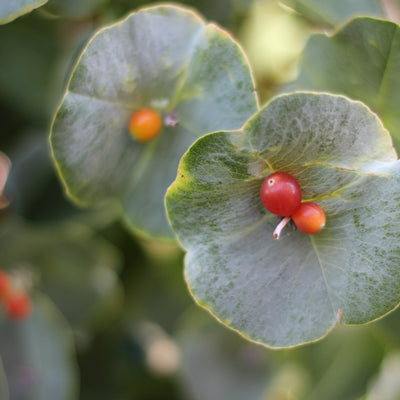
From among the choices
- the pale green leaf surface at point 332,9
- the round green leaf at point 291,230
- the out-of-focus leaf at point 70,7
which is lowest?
the round green leaf at point 291,230

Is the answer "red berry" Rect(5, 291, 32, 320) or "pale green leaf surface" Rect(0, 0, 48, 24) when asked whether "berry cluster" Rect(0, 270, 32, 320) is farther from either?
"pale green leaf surface" Rect(0, 0, 48, 24)

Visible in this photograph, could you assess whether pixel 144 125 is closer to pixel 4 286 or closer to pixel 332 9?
pixel 332 9

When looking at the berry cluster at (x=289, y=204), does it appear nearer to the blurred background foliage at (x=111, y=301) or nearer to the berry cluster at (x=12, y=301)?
the blurred background foliage at (x=111, y=301)

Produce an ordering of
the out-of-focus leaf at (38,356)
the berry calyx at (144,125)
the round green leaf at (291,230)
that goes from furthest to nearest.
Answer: the out-of-focus leaf at (38,356) < the berry calyx at (144,125) < the round green leaf at (291,230)

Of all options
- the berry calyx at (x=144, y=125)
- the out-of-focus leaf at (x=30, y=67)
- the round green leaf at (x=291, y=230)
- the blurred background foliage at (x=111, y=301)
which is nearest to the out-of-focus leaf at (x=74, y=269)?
the blurred background foliage at (x=111, y=301)

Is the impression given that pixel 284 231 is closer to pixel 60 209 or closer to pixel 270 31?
pixel 60 209

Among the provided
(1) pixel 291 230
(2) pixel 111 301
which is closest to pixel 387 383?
(2) pixel 111 301
